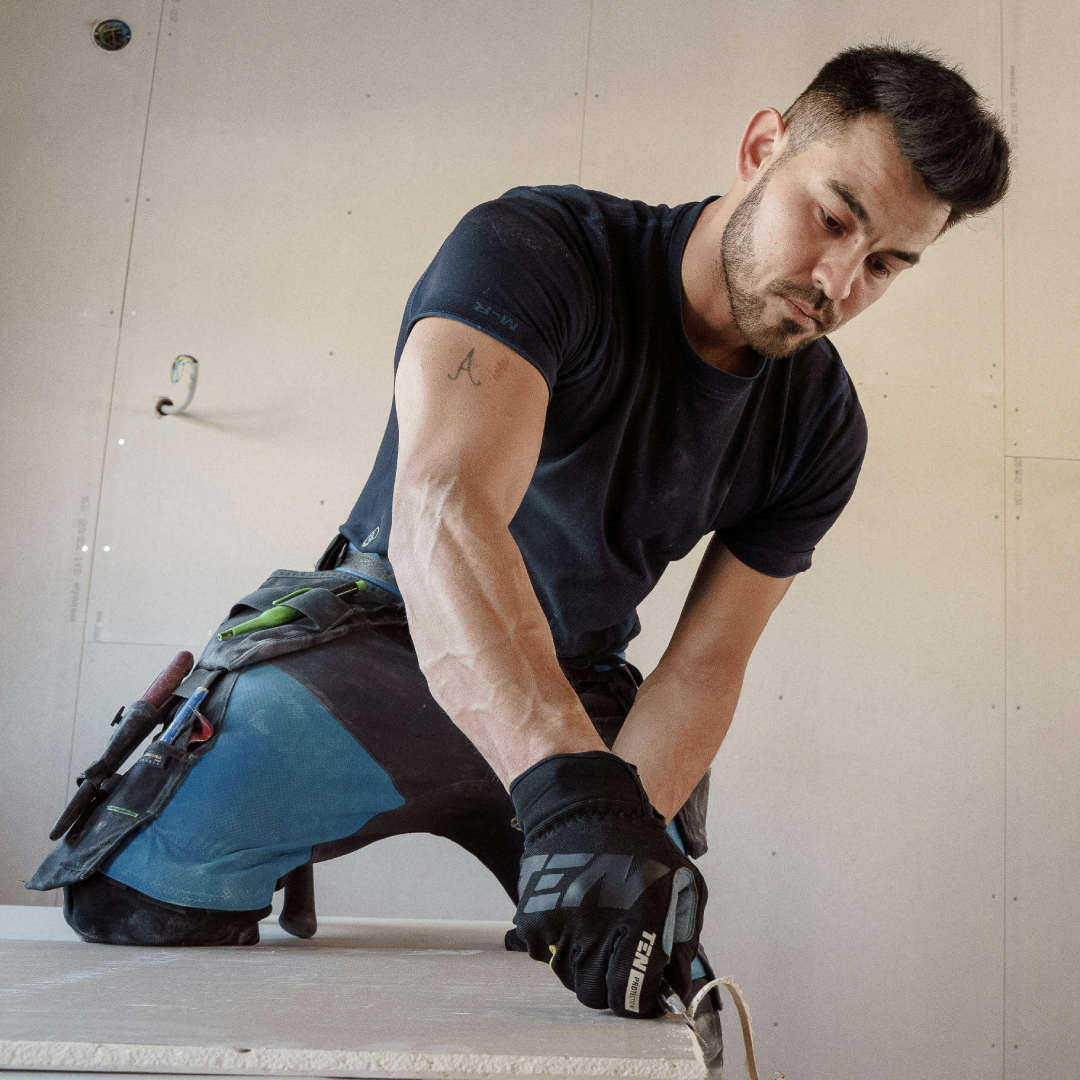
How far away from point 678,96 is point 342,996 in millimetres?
2399

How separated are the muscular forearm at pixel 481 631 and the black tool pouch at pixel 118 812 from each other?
44 centimetres

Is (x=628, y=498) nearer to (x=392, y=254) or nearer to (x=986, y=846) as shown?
(x=392, y=254)

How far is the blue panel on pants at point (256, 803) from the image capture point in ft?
3.56

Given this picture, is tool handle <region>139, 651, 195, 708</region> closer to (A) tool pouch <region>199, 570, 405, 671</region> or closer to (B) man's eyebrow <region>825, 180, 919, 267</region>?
(A) tool pouch <region>199, 570, 405, 671</region>

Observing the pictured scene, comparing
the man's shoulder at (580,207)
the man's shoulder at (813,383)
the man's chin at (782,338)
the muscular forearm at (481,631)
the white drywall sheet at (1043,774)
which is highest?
the man's shoulder at (580,207)

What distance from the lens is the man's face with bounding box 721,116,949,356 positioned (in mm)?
1098

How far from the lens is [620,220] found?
4.12ft

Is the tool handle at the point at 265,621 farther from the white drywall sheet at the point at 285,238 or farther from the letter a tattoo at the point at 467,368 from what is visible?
the white drywall sheet at the point at 285,238

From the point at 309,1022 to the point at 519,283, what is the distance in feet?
2.43

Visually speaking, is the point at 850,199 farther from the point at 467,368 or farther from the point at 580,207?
the point at 467,368

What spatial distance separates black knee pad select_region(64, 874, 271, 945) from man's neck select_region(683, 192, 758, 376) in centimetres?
94

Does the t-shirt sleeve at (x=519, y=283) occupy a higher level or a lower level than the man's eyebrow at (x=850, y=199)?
lower

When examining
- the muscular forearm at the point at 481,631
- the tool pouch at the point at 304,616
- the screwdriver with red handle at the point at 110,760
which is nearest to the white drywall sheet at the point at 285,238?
the tool pouch at the point at 304,616

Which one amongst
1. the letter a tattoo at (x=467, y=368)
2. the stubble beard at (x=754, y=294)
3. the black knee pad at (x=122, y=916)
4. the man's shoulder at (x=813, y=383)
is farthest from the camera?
the man's shoulder at (x=813, y=383)
